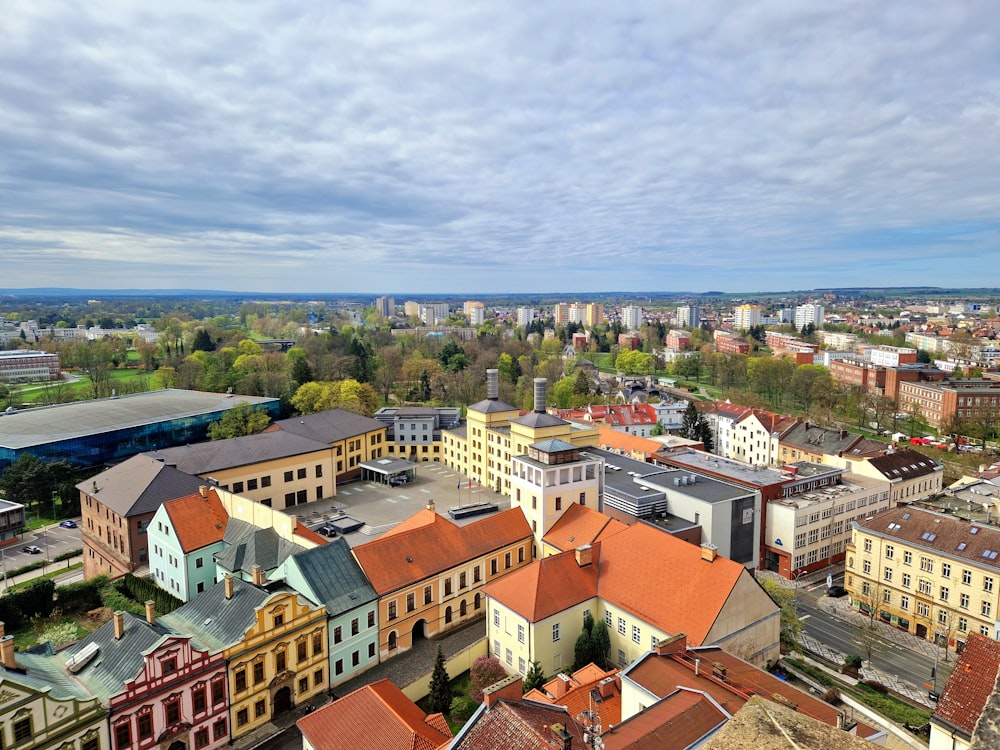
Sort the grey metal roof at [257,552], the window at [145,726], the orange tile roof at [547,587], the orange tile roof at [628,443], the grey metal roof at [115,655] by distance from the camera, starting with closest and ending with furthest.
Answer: the grey metal roof at [115,655] < the window at [145,726] < the orange tile roof at [547,587] < the grey metal roof at [257,552] < the orange tile roof at [628,443]

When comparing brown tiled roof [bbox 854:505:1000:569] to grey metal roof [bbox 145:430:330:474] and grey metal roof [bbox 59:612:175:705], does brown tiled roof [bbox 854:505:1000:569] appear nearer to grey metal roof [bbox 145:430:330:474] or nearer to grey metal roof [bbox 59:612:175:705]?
grey metal roof [bbox 59:612:175:705]

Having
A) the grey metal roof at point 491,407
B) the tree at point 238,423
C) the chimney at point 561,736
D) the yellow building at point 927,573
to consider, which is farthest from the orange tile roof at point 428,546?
the tree at point 238,423

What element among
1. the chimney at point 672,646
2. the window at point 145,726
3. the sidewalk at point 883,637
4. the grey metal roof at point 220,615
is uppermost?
the chimney at point 672,646

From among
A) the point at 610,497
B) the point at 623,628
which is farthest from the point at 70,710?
the point at 610,497

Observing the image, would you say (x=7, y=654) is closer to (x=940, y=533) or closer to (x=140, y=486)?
(x=140, y=486)

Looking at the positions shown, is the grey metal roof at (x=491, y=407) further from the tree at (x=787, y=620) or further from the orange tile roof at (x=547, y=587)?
the tree at (x=787, y=620)

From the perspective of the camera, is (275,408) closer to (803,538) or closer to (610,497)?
(610,497)
